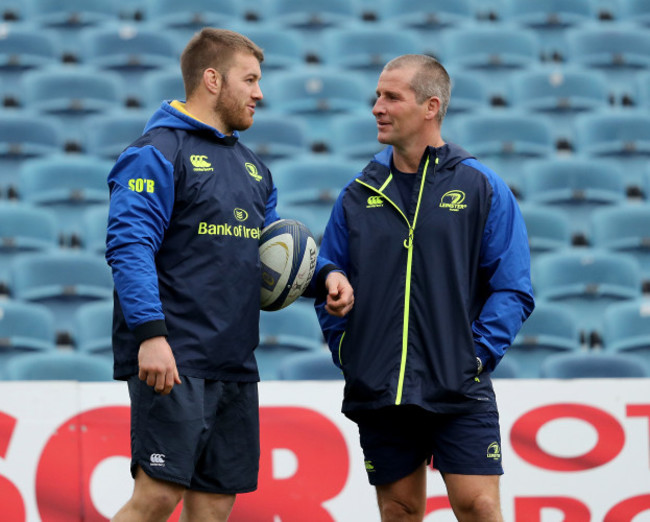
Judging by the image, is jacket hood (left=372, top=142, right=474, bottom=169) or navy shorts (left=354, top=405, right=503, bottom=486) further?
jacket hood (left=372, top=142, right=474, bottom=169)

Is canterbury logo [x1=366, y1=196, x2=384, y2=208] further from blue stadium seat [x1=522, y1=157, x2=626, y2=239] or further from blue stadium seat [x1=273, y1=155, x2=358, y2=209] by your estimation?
blue stadium seat [x1=522, y1=157, x2=626, y2=239]

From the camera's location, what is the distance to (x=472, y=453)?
313 cm

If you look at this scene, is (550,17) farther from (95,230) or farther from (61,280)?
(61,280)

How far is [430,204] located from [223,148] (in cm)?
67

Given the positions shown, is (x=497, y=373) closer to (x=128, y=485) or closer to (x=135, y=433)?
(x=128, y=485)

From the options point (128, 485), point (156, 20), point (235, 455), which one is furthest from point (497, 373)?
point (156, 20)

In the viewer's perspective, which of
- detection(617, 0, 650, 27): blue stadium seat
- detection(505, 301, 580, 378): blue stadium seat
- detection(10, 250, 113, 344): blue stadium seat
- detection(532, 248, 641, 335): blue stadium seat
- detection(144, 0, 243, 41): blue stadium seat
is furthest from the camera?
detection(617, 0, 650, 27): blue stadium seat

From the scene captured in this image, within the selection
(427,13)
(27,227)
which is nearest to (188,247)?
(27,227)

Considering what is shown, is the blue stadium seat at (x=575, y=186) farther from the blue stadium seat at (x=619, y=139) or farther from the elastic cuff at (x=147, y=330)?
the elastic cuff at (x=147, y=330)

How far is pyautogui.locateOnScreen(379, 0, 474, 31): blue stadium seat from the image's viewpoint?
888 cm

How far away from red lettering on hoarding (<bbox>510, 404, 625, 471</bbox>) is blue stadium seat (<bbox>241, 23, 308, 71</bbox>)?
486 cm

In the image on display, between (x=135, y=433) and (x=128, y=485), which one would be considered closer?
(x=135, y=433)

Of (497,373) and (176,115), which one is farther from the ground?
(176,115)

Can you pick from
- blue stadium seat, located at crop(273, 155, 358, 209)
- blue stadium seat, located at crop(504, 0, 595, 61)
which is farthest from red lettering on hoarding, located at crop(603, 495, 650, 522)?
blue stadium seat, located at crop(504, 0, 595, 61)
